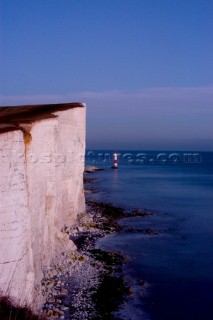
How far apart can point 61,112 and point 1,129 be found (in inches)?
431

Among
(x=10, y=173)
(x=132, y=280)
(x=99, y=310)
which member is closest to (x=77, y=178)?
(x=132, y=280)

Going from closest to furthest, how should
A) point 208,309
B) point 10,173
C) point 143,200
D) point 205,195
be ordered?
point 10,173, point 208,309, point 143,200, point 205,195

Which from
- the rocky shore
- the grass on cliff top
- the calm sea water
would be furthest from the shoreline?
the grass on cliff top

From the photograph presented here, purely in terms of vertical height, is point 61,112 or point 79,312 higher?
point 61,112

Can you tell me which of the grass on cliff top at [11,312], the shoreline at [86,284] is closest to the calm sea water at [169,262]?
the shoreline at [86,284]

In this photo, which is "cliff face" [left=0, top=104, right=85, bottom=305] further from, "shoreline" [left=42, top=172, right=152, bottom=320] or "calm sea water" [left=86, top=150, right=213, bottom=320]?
"calm sea water" [left=86, top=150, right=213, bottom=320]

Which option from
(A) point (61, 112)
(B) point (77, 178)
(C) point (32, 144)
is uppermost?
(A) point (61, 112)

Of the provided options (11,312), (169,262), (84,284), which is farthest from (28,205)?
(169,262)

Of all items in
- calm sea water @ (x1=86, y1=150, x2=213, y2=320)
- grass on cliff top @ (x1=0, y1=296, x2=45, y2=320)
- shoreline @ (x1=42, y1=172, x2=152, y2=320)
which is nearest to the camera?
grass on cliff top @ (x1=0, y1=296, x2=45, y2=320)

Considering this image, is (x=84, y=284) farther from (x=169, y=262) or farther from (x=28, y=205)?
(x=169, y=262)

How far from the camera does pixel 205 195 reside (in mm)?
39781

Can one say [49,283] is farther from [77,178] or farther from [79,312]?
[77,178]

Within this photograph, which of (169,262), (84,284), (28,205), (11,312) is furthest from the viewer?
(169,262)

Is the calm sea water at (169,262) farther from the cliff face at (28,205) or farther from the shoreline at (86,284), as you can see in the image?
the cliff face at (28,205)
